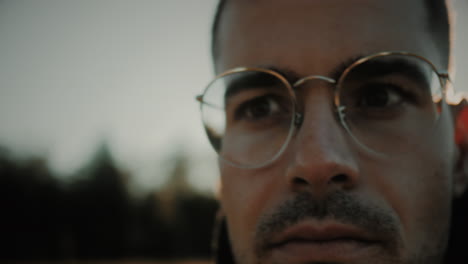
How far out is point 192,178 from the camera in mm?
26969

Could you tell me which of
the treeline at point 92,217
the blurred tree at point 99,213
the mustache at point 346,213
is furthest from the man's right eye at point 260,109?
the blurred tree at point 99,213

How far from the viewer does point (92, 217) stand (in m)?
24.1

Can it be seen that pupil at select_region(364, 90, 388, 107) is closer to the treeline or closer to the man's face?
the man's face

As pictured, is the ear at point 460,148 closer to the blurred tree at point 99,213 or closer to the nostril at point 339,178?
the nostril at point 339,178

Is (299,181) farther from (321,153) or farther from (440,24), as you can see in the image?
(440,24)

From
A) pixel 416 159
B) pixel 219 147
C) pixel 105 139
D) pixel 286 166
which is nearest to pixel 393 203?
pixel 416 159

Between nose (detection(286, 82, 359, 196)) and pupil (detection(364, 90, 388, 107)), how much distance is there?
207mm

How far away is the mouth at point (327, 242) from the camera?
122 centimetres

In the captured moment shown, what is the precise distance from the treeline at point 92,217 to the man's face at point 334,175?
2415 cm

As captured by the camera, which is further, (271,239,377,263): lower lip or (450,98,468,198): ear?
(450,98,468,198): ear

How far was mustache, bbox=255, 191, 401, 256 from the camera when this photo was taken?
1.21 m

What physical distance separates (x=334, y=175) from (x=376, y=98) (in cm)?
Result: 51

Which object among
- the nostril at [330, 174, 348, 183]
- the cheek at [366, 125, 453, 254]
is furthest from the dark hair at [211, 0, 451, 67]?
the nostril at [330, 174, 348, 183]

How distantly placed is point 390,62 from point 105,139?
91.9 feet
